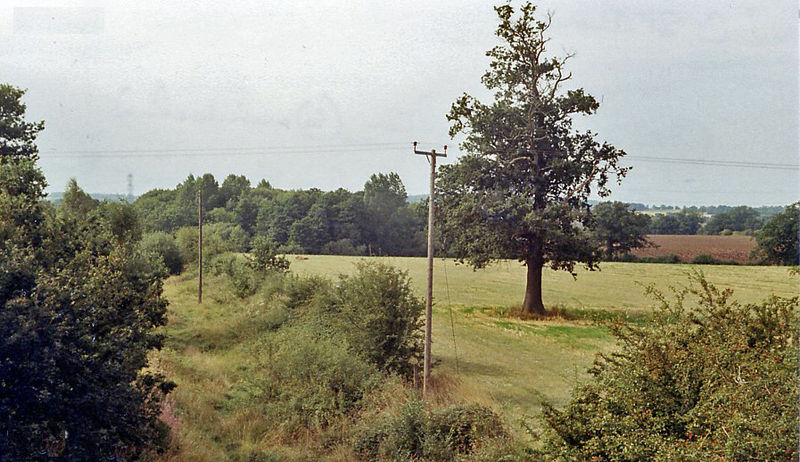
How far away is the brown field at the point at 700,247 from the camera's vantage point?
25.2m

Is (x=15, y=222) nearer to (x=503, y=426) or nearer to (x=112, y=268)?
(x=112, y=268)

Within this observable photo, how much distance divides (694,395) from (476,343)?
583 inches

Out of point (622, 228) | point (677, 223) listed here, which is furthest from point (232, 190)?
point (677, 223)

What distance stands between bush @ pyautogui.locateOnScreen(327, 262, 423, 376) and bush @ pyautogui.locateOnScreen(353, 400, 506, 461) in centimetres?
467

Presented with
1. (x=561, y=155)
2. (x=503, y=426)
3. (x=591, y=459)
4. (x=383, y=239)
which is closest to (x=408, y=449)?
(x=503, y=426)

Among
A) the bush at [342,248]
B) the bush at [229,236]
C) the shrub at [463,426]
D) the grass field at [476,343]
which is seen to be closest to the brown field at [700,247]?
the grass field at [476,343]

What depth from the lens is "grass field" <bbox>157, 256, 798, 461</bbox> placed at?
1438 centimetres

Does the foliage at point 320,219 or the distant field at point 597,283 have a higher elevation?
the foliage at point 320,219

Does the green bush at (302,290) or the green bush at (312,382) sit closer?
the green bush at (312,382)

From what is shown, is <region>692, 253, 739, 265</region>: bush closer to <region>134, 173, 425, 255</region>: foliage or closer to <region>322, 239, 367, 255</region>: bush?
<region>134, 173, 425, 255</region>: foliage

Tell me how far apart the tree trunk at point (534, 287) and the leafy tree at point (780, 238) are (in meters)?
10.5

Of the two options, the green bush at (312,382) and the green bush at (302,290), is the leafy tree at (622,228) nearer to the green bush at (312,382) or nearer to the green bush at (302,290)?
the green bush at (302,290)

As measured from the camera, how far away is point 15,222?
11375 millimetres

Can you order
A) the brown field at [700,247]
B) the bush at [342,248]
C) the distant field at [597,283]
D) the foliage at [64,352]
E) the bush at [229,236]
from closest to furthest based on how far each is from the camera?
1. the foliage at [64,352]
2. the distant field at [597,283]
3. the brown field at [700,247]
4. the bush at [229,236]
5. the bush at [342,248]
